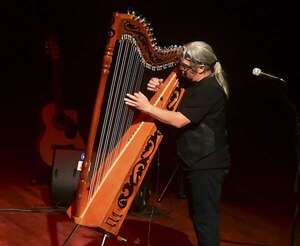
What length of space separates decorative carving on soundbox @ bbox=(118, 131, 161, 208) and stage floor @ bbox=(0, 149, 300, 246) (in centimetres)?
38

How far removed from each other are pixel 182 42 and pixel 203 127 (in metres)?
4.37

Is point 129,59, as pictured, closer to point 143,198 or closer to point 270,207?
point 143,198

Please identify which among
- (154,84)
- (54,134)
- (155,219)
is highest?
(154,84)

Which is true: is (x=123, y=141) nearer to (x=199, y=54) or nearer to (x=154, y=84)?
(x=154, y=84)

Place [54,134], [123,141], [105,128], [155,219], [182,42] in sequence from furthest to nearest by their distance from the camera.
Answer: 1. [182,42]
2. [54,134]
3. [155,219]
4. [123,141]
5. [105,128]

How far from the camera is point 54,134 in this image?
4637 mm

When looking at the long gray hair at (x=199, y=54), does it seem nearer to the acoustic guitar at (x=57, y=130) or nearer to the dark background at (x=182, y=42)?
the acoustic guitar at (x=57, y=130)

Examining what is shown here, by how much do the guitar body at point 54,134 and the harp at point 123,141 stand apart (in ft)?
5.95

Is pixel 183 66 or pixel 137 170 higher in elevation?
pixel 183 66

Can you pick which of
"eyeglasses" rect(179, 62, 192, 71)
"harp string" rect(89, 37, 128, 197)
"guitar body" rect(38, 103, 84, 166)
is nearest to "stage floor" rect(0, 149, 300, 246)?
"guitar body" rect(38, 103, 84, 166)

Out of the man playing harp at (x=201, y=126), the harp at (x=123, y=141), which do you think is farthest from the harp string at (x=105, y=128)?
the man playing harp at (x=201, y=126)

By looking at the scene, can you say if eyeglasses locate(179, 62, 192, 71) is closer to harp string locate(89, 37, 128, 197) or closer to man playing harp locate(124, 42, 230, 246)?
man playing harp locate(124, 42, 230, 246)

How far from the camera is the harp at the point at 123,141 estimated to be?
2.62 meters

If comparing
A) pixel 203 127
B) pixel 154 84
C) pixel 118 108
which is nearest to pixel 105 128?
pixel 118 108
